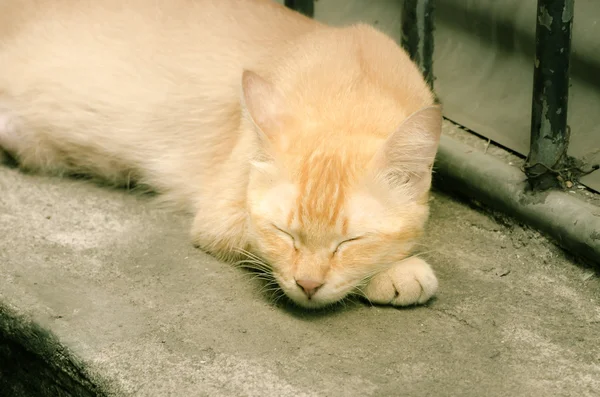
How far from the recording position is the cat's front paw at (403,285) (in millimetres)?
2637

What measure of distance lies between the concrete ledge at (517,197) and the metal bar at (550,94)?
0.27 feet

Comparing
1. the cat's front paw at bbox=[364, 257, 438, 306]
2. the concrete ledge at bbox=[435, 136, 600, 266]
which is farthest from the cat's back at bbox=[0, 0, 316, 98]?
the cat's front paw at bbox=[364, 257, 438, 306]

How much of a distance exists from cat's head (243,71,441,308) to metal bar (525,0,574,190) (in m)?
0.63

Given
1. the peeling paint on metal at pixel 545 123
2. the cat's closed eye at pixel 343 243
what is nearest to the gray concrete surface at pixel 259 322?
the cat's closed eye at pixel 343 243

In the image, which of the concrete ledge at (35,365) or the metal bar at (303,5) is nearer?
the concrete ledge at (35,365)

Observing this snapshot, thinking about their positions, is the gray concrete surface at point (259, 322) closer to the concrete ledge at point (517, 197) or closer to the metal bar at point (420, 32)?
the concrete ledge at point (517, 197)

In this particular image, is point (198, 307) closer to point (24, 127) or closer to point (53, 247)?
point (53, 247)

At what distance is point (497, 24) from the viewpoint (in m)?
3.49

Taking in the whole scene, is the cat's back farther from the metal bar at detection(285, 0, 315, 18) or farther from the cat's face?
the cat's face

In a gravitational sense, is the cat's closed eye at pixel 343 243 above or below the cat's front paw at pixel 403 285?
above

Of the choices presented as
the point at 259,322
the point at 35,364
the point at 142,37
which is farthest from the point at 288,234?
the point at 142,37

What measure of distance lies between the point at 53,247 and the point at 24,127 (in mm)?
731

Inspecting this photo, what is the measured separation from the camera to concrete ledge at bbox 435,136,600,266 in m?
2.90

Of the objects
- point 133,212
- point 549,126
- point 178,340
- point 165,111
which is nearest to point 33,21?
point 165,111
